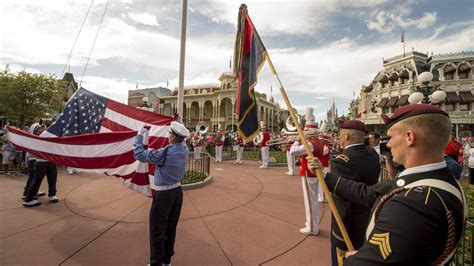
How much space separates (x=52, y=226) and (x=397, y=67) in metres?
46.5

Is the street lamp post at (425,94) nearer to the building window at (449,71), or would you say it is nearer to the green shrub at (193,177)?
the green shrub at (193,177)

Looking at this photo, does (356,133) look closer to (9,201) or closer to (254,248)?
(254,248)

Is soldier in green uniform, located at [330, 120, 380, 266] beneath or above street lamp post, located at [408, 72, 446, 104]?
beneath

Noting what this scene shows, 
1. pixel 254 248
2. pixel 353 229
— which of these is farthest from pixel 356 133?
pixel 254 248

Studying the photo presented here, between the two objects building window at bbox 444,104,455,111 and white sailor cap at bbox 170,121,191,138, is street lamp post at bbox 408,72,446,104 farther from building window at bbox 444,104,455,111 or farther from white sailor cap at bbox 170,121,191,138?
building window at bbox 444,104,455,111

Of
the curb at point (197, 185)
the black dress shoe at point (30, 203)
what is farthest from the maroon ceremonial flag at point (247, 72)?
the black dress shoe at point (30, 203)

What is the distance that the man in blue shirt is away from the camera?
3.17 m

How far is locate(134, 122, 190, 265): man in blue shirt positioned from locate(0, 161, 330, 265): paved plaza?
456 millimetres

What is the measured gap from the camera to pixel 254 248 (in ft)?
12.6

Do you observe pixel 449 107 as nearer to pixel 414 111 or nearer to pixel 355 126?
pixel 355 126

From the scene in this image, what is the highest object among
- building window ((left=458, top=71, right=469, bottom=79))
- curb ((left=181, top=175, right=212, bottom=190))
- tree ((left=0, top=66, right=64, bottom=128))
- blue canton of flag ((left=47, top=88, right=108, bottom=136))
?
building window ((left=458, top=71, right=469, bottom=79))

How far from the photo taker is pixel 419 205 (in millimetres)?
1070

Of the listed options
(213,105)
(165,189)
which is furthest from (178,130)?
(213,105)

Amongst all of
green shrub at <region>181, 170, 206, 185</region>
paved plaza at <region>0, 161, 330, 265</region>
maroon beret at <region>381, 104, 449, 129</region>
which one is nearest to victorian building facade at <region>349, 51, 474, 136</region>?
green shrub at <region>181, 170, 206, 185</region>
